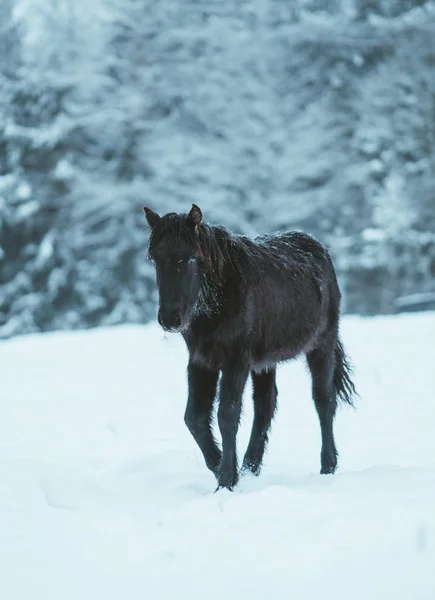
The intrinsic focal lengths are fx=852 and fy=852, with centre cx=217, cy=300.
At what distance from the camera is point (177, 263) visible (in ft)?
16.0

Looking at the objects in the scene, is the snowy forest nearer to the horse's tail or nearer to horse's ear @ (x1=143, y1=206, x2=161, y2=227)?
the horse's tail

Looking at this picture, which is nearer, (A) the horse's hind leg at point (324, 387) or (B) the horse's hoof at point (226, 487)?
(B) the horse's hoof at point (226, 487)

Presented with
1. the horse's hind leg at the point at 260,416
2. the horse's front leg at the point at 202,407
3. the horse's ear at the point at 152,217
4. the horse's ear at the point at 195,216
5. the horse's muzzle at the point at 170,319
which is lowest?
the horse's hind leg at the point at 260,416

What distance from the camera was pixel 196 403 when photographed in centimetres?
542

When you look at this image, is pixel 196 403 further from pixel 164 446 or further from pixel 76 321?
pixel 76 321

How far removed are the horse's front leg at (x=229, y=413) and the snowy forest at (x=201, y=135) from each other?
17179mm

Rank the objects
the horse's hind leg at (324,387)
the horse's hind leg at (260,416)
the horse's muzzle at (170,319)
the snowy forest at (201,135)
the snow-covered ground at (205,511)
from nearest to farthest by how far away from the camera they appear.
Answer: the snow-covered ground at (205,511) → the horse's muzzle at (170,319) → the horse's hind leg at (260,416) → the horse's hind leg at (324,387) → the snowy forest at (201,135)

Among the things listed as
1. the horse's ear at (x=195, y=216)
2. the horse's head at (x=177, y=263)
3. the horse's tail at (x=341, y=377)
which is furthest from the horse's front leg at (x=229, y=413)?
the horse's tail at (x=341, y=377)

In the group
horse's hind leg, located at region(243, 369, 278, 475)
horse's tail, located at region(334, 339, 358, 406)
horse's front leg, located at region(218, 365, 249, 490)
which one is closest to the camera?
horse's front leg, located at region(218, 365, 249, 490)

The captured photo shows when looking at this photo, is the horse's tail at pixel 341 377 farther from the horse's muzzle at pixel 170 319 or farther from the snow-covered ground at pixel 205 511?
the horse's muzzle at pixel 170 319

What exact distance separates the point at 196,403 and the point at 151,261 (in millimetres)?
976

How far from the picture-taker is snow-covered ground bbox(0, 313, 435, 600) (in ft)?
10.8

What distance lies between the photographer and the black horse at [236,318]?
4.94 m

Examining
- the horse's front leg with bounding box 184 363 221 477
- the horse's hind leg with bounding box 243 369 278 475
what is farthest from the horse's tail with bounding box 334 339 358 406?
the horse's front leg with bounding box 184 363 221 477
